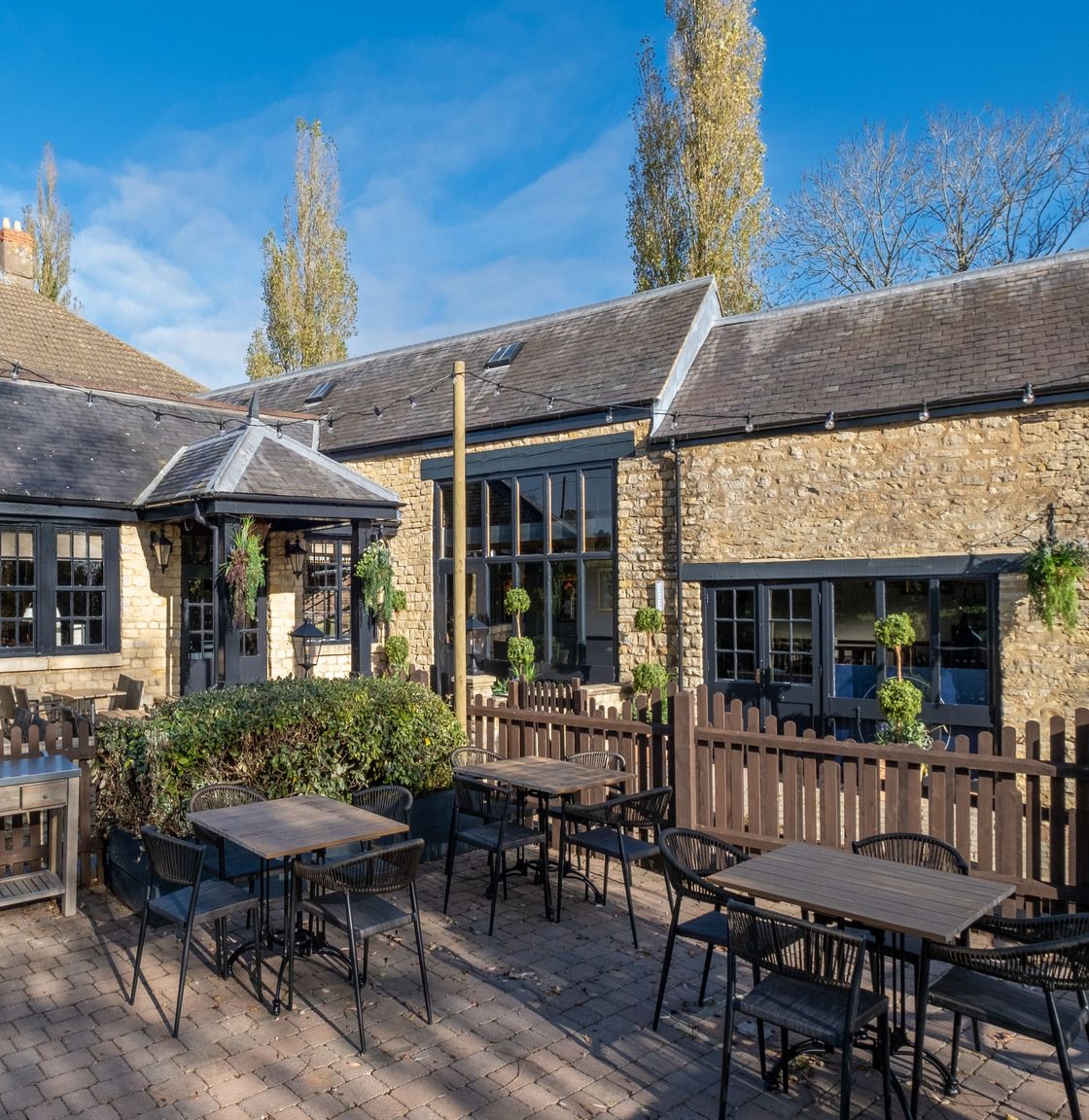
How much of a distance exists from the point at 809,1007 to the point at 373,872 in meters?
2.06

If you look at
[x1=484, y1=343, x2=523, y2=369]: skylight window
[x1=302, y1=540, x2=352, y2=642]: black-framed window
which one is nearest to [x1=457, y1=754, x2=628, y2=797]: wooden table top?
[x1=302, y1=540, x2=352, y2=642]: black-framed window

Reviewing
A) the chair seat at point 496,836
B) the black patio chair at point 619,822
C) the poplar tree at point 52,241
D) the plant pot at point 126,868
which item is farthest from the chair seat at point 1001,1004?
the poplar tree at point 52,241

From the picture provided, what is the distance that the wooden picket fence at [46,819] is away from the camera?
5.76 metres

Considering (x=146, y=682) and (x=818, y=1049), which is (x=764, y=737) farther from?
(x=146, y=682)

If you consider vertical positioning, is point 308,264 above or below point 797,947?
above

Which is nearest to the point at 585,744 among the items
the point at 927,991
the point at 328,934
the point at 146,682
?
the point at 328,934

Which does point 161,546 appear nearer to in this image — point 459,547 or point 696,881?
point 459,547

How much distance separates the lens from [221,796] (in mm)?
5207

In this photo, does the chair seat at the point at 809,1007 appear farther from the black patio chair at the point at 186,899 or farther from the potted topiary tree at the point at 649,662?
the potted topiary tree at the point at 649,662

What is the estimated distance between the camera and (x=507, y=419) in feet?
45.1

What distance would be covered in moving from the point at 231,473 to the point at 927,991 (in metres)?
9.43

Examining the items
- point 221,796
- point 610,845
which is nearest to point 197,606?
point 221,796

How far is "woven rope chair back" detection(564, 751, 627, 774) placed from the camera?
6387 millimetres

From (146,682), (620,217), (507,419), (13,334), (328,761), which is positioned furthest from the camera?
(620,217)
